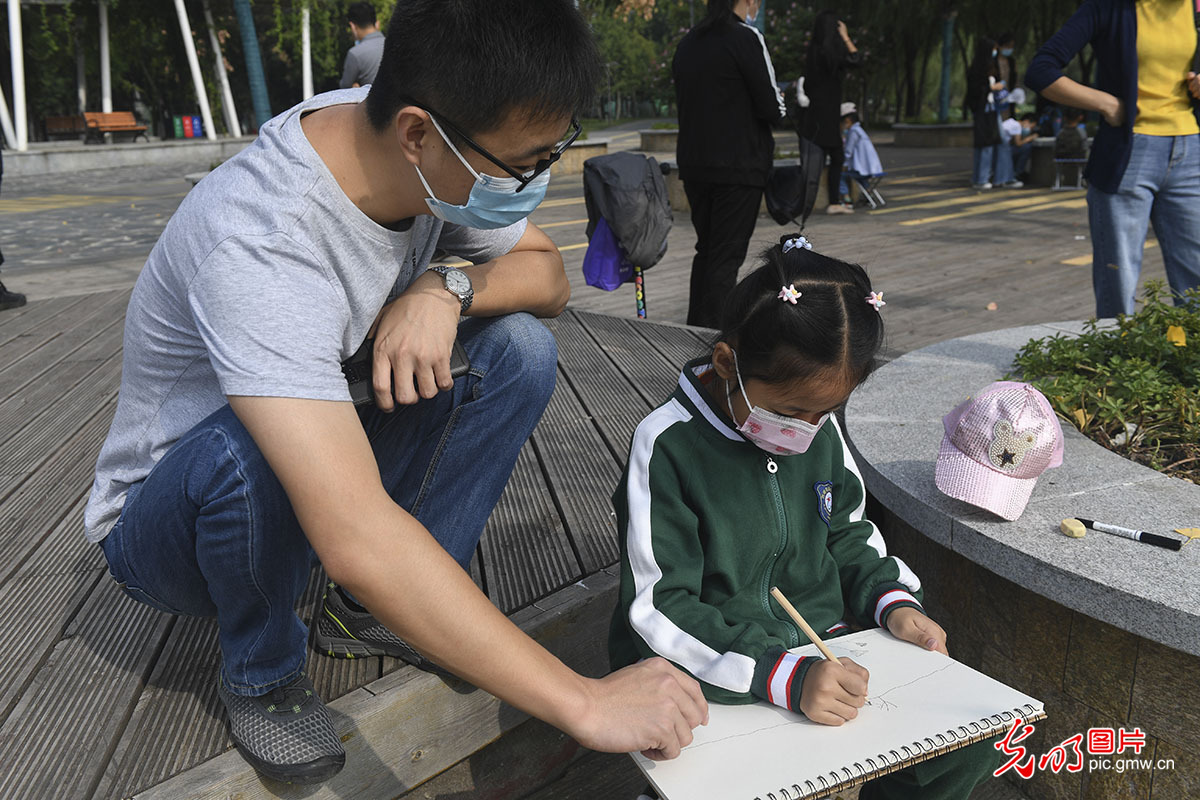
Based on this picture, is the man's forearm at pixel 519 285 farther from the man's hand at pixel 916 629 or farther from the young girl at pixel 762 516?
the man's hand at pixel 916 629

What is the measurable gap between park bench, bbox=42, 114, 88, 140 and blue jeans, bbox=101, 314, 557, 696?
30.5m

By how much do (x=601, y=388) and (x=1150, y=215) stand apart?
6.83 ft

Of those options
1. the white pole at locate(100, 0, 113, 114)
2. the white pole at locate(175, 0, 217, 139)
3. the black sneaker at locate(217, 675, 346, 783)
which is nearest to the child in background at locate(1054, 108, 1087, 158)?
the black sneaker at locate(217, 675, 346, 783)

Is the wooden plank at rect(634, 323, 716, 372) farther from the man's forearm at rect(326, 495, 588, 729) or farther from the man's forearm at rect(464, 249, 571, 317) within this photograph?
the man's forearm at rect(326, 495, 588, 729)

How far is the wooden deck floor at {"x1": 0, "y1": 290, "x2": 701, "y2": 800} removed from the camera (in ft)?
5.42

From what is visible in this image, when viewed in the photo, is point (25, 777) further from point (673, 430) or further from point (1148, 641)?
point (1148, 641)

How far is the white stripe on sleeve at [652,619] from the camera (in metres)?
1.55

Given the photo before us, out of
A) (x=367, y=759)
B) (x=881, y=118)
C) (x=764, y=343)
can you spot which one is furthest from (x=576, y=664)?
(x=881, y=118)

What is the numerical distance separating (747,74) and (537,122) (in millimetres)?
3320

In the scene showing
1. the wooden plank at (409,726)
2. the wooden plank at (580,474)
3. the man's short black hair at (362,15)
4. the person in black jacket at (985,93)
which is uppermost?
the man's short black hair at (362,15)

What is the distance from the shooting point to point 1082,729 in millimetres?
1932

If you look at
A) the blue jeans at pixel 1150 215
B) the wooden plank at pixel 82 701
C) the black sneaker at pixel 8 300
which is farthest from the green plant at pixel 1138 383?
the black sneaker at pixel 8 300

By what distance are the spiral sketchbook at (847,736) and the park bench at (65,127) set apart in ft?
103

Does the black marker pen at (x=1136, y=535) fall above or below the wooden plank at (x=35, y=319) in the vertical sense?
below
